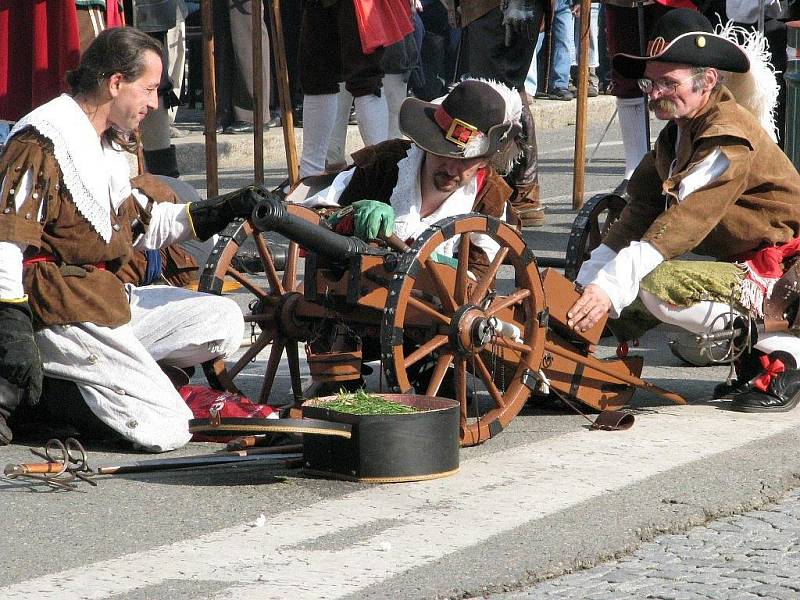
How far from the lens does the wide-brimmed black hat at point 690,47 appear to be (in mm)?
5184

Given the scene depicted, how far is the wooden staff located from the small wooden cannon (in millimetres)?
3965

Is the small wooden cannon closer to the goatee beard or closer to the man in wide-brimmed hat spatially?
the man in wide-brimmed hat

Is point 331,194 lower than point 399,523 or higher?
higher

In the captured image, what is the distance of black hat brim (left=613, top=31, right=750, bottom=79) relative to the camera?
204 inches

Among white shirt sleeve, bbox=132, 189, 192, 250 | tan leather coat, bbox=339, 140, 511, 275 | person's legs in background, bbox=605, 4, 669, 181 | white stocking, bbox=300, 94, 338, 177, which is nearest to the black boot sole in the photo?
tan leather coat, bbox=339, 140, 511, 275

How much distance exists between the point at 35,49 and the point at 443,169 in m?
2.61

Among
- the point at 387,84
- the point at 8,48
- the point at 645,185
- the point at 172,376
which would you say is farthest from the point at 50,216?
the point at 387,84

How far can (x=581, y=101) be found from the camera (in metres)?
9.14

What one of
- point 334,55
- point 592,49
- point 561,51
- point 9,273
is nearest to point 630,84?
point 334,55

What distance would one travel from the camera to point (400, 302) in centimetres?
445

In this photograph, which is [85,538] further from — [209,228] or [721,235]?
[721,235]

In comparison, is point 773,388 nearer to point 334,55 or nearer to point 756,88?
point 756,88

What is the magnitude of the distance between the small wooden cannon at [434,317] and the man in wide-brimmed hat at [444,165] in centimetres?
29

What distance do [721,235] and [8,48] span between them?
359 cm
